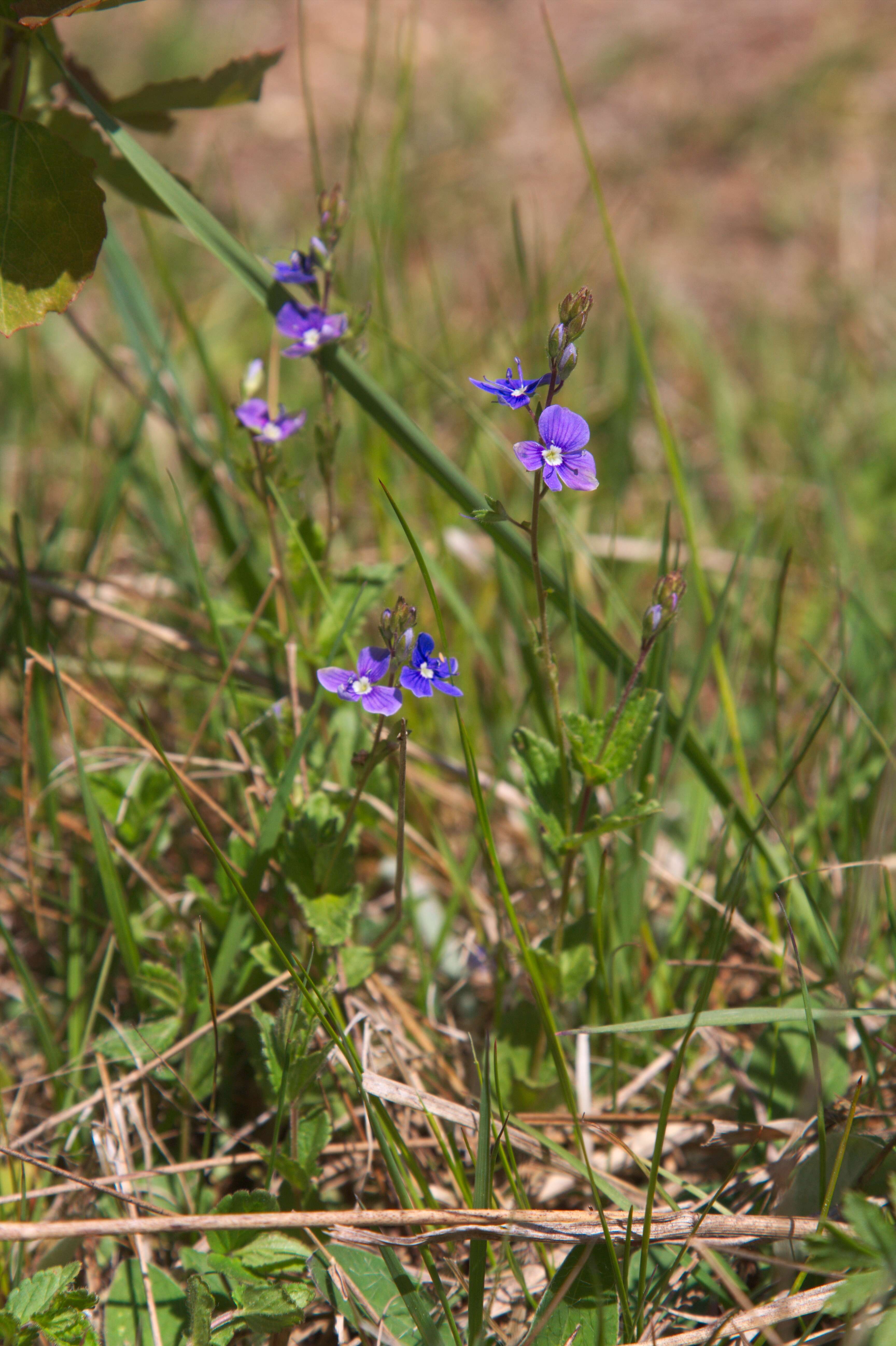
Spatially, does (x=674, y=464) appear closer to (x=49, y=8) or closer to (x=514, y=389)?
(x=514, y=389)

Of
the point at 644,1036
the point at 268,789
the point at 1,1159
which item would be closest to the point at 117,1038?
the point at 1,1159

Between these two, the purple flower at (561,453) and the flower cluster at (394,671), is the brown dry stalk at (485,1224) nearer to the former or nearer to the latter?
the flower cluster at (394,671)

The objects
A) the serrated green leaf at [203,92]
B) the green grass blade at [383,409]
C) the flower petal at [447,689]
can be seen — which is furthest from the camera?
the serrated green leaf at [203,92]

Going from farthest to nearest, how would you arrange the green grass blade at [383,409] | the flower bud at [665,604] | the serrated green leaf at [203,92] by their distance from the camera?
the serrated green leaf at [203,92] → the green grass blade at [383,409] → the flower bud at [665,604]

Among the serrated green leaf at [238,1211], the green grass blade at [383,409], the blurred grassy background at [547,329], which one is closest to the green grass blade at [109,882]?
the blurred grassy background at [547,329]

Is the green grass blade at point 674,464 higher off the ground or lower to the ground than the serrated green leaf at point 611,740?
higher
